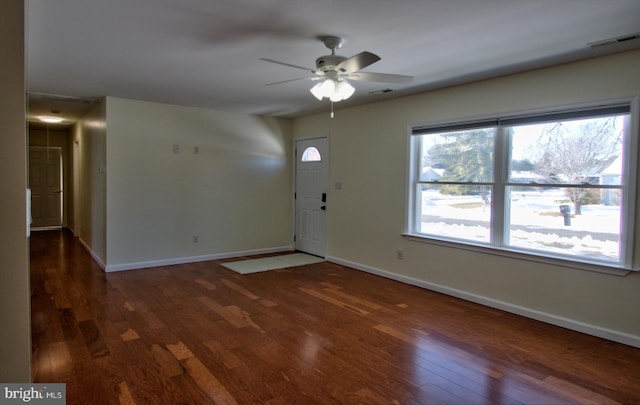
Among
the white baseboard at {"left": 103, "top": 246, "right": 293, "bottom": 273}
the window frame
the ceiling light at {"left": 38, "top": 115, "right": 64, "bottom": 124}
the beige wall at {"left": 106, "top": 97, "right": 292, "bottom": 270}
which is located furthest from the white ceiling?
the ceiling light at {"left": 38, "top": 115, "right": 64, "bottom": 124}

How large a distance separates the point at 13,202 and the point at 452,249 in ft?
13.3

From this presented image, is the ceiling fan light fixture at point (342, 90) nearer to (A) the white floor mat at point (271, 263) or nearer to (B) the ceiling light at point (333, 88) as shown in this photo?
(B) the ceiling light at point (333, 88)

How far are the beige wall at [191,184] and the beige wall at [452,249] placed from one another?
1082mm

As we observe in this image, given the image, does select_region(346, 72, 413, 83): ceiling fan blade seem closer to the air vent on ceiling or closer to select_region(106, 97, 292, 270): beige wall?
the air vent on ceiling

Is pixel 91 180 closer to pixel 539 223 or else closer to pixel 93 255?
pixel 93 255

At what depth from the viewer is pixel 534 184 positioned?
12.0ft

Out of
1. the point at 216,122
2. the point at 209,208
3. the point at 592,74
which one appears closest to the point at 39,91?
the point at 216,122

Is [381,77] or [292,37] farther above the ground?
[292,37]

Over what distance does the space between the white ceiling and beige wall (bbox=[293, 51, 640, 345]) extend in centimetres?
23

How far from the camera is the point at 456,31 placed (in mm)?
2721

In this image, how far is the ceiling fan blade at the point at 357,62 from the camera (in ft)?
7.93

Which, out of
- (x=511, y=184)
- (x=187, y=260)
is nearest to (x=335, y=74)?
(x=511, y=184)

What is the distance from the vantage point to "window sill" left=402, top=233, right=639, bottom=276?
10.4ft

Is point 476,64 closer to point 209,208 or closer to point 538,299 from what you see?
point 538,299
